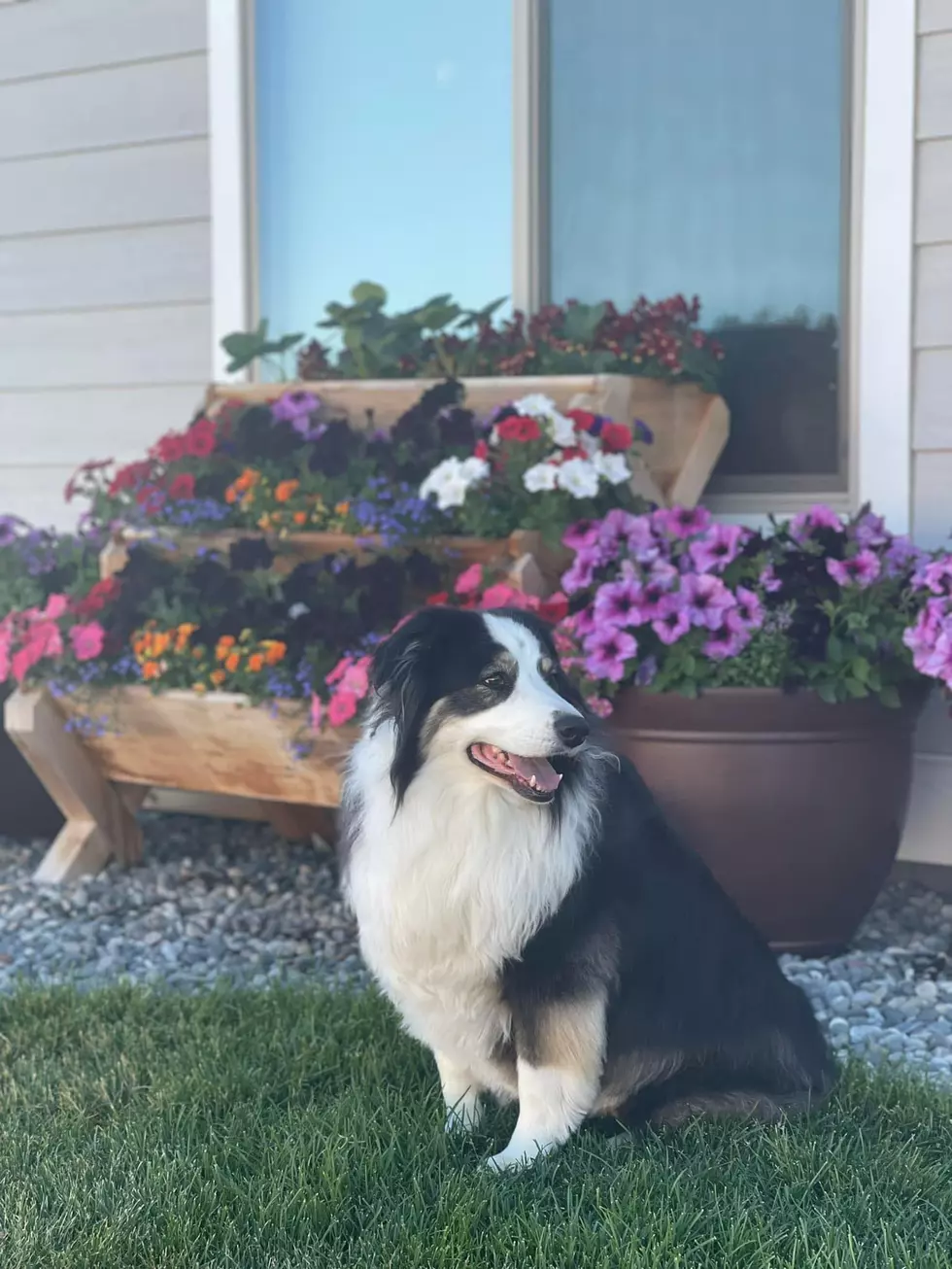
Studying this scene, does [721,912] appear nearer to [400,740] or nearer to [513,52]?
[400,740]

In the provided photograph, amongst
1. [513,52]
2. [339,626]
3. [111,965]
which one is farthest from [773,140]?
[111,965]

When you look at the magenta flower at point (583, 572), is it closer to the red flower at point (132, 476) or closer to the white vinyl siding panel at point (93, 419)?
the red flower at point (132, 476)

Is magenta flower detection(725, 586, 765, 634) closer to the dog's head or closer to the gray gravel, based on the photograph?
the gray gravel

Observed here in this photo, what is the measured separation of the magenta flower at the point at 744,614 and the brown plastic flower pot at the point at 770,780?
6.5 inches

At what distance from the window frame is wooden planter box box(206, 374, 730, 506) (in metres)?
0.23

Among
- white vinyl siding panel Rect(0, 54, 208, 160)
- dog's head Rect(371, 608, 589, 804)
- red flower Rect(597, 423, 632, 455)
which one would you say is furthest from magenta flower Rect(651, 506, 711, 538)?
white vinyl siding panel Rect(0, 54, 208, 160)

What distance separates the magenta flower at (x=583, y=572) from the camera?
375cm

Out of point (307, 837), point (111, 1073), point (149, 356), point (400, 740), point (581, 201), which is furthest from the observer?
point (149, 356)

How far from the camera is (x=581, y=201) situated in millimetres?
4848

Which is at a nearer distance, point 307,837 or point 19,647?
point 19,647

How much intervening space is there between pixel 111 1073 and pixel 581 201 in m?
3.26

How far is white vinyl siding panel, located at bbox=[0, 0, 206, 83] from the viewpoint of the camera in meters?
5.47

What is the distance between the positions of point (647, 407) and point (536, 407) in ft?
1.95

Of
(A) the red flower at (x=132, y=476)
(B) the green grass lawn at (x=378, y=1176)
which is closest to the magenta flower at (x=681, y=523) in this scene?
(B) the green grass lawn at (x=378, y=1176)
